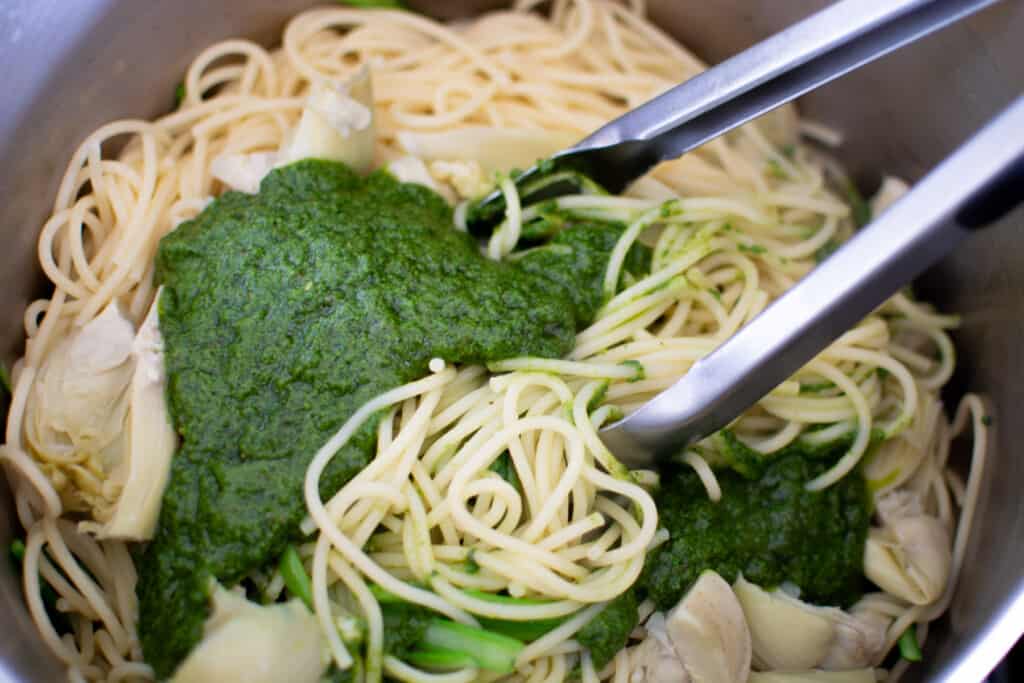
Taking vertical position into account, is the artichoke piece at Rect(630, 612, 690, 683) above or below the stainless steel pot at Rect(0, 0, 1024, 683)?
below

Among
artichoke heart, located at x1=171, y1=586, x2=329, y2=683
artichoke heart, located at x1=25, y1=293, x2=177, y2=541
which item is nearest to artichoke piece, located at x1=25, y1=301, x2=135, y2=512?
artichoke heart, located at x1=25, y1=293, x2=177, y2=541

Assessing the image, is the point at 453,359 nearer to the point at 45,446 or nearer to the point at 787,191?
the point at 45,446

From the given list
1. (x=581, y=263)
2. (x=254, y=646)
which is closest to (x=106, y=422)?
(x=254, y=646)

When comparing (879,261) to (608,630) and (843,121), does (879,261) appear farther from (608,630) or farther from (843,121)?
(843,121)

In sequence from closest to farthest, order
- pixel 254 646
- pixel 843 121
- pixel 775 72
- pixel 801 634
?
pixel 254 646 < pixel 775 72 < pixel 801 634 < pixel 843 121

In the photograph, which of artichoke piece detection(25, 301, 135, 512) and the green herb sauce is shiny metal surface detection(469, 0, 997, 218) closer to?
the green herb sauce

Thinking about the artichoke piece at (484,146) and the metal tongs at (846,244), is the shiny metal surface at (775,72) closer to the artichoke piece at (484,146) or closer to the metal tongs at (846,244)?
the metal tongs at (846,244)
